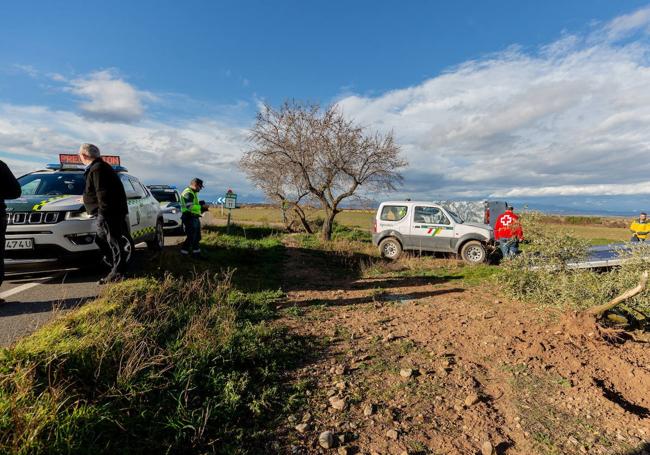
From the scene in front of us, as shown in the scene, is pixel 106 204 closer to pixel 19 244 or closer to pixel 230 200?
pixel 19 244

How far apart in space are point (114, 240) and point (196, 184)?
358cm

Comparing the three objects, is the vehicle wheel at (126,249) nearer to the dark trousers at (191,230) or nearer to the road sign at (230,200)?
the dark trousers at (191,230)

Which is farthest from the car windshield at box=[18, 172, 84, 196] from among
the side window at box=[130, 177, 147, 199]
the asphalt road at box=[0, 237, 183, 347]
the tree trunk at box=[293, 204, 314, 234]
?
the tree trunk at box=[293, 204, 314, 234]

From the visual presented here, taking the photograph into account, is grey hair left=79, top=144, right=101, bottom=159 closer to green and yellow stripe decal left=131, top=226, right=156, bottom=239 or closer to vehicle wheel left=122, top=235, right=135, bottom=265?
vehicle wheel left=122, top=235, right=135, bottom=265

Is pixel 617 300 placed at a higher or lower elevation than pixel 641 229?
lower

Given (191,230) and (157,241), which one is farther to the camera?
(157,241)

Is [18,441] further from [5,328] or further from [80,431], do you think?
[5,328]

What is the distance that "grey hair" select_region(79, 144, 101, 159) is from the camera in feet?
15.3

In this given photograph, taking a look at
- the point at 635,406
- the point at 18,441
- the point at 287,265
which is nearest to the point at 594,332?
the point at 635,406

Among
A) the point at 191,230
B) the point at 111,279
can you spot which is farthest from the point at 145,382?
the point at 191,230

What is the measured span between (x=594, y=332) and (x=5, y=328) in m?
6.57

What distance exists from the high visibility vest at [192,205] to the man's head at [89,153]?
10.4 ft

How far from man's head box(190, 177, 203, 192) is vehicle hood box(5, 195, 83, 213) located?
9.70ft

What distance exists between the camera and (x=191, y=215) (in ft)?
26.5
